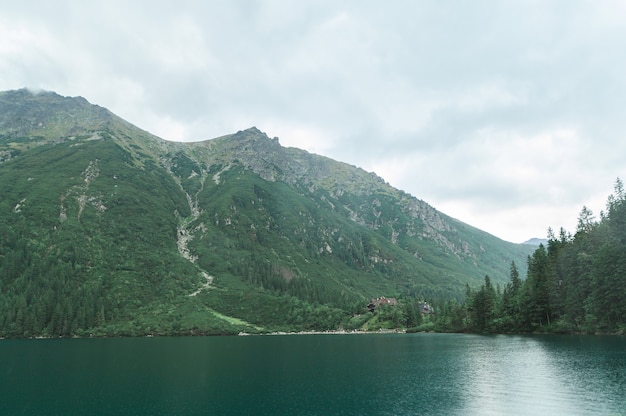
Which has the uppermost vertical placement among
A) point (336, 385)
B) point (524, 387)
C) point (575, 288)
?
point (575, 288)

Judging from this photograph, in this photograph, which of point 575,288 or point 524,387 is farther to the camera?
point 575,288

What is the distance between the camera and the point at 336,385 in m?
59.1

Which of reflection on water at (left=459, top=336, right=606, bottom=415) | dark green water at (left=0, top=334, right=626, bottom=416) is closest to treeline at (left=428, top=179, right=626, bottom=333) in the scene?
dark green water at (left=0, top=334, right=626, bottom=416)

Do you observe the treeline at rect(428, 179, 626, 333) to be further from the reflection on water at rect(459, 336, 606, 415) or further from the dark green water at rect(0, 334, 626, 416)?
the reflection on water at rect(459, 336, 606, 415)

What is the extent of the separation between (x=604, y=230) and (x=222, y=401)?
111 m

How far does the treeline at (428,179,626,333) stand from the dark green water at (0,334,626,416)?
63.6 ft

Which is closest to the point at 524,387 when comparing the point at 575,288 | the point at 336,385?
the point at 336,385

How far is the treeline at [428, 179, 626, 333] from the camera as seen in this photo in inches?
3939

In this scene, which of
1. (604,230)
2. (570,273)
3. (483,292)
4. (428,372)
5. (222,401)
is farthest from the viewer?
(483,292)

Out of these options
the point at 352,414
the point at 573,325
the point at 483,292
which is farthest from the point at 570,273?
the point at 352,414

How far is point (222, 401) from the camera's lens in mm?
49531

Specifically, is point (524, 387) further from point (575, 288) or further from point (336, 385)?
point (575, 288)

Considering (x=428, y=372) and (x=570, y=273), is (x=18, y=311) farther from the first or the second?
(x=570, y=273)

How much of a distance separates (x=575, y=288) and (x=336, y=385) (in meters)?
93.0
